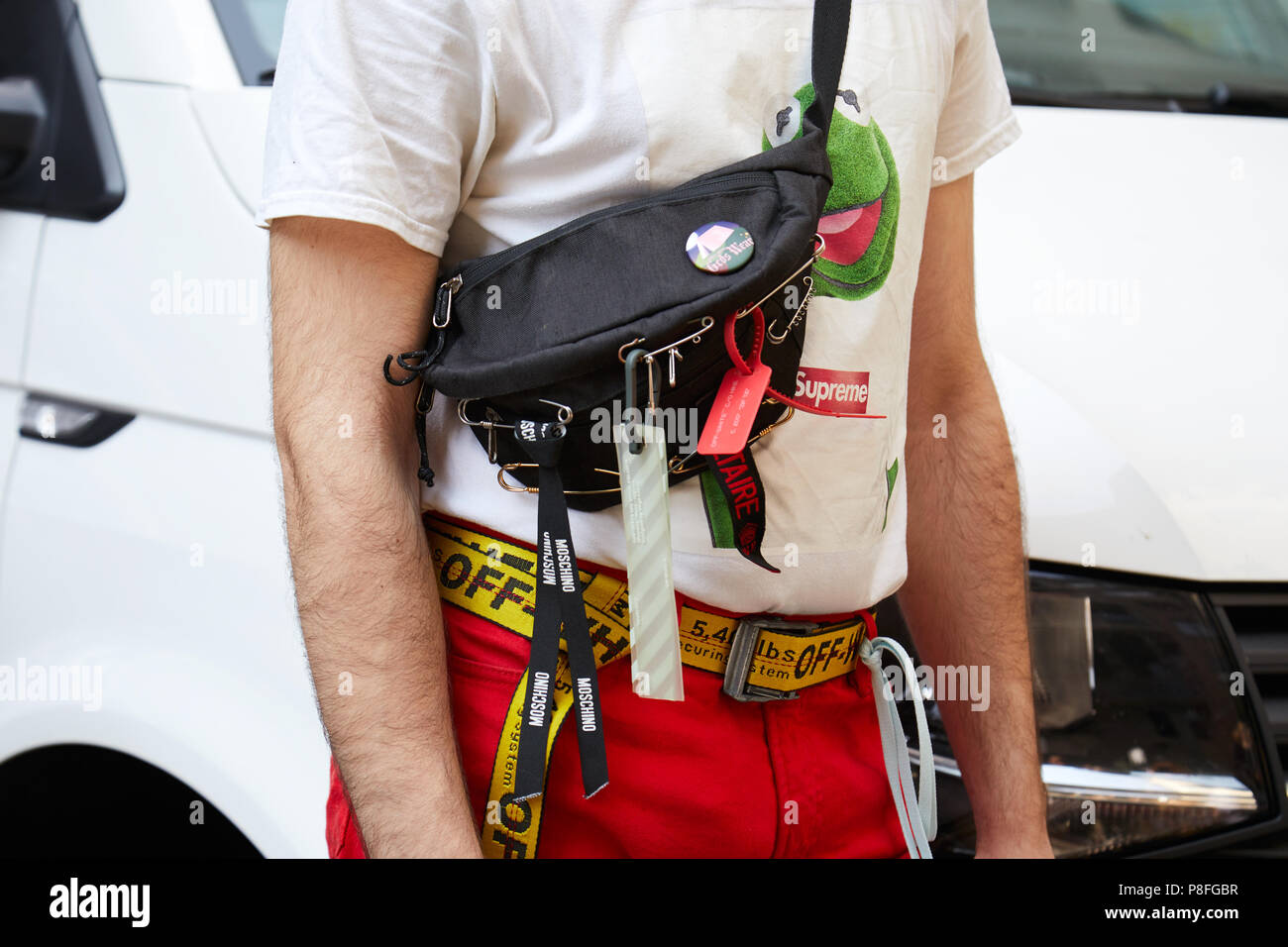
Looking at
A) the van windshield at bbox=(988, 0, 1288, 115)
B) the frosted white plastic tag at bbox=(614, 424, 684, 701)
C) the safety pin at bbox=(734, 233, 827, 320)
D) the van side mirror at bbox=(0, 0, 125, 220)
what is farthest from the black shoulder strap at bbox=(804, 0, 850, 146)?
the van side mirror at bbox=(0, 0, 125, 220)

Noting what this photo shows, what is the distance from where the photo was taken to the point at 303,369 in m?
1.03

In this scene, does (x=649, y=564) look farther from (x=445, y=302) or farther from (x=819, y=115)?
(x=819, y=115)

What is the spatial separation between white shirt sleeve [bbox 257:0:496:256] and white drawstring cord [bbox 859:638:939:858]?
0.66m

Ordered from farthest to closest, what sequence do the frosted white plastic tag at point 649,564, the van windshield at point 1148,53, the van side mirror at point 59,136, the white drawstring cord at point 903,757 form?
the van windshield at point 1148,53, the van side mirror at point 59,136, the white drawstring cord at point 903,757, the frosted white plastic tag at point 649,564

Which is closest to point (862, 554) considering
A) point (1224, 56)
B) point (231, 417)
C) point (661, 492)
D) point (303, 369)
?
point (661, 492)

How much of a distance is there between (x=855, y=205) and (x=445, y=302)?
1.32 ft

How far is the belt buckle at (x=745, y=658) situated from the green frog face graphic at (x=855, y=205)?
0.33 metres

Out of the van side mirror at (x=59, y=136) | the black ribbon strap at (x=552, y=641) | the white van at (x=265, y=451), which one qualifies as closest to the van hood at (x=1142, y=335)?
the white van at (x=265, y=451)

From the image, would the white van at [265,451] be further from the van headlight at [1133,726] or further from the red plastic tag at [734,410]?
the red plastic tag at [734,410]

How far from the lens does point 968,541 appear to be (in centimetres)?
143

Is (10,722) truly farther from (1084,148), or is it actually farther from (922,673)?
(1084,148)

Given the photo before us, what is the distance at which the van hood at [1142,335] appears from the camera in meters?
1.47

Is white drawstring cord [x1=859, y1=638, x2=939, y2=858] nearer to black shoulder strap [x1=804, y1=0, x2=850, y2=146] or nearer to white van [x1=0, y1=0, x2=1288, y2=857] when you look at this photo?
white van [x1=0, y1=0, x2=1288, y2=857]

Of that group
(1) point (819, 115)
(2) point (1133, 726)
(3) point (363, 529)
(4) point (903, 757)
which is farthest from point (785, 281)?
(2) point (1133, 726)
